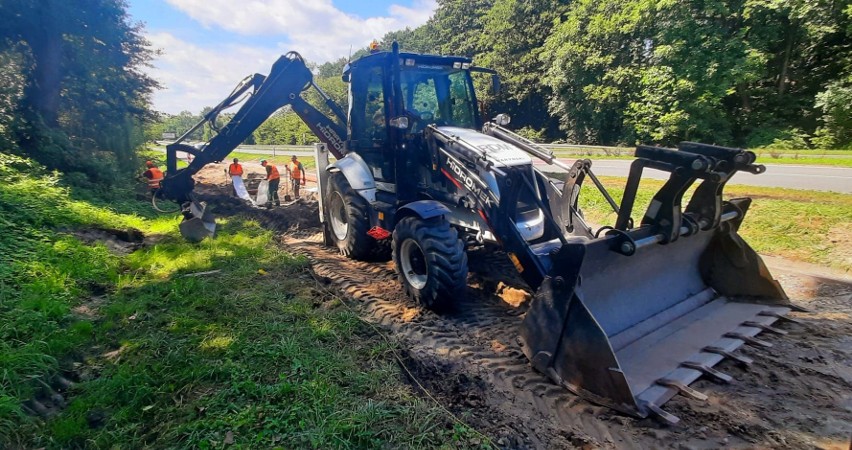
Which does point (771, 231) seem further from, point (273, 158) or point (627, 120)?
point (273, 158)

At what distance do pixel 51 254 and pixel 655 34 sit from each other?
27488 mm

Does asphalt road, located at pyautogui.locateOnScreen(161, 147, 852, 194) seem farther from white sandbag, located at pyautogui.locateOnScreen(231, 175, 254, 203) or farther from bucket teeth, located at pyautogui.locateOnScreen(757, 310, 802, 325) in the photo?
white sandbag, located at pyautogui.locateOnScreen(231, 175, 254, 203)

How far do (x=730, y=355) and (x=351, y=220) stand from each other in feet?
16.0

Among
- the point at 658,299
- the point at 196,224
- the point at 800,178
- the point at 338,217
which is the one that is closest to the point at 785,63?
the point at 800,178

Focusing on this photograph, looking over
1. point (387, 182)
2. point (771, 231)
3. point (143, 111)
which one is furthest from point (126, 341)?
point (143, 111)

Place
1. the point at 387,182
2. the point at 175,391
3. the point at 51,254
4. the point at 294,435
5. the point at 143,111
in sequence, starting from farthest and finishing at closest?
the point at 143,111 < the point at 387,182 < the point at 51,254 < the point at 175,391 < the point at 294,435

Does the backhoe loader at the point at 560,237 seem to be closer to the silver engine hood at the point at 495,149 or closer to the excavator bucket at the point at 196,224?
the silver engine hood at the point at 495,149

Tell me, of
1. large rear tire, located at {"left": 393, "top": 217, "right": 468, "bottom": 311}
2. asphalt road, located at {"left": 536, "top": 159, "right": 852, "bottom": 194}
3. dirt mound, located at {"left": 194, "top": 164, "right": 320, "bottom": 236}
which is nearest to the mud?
dirt mound, located at {"left": 194, "top": 164, "right": 320, "bottom": 236}

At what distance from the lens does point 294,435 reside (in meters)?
2.80

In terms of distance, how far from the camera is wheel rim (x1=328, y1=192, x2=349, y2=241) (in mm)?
7362

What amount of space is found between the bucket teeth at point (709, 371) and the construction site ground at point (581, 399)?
0.22 feet

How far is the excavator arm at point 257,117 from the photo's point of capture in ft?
24.8

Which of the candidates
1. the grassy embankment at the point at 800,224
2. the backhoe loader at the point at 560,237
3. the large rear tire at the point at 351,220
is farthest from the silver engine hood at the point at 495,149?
the grassy embankment at the point at 800,224

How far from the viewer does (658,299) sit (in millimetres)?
4309
